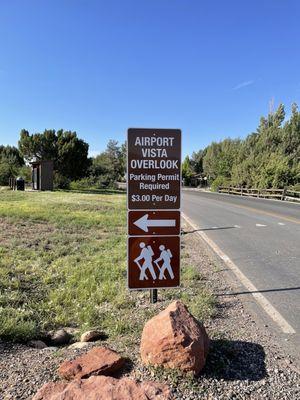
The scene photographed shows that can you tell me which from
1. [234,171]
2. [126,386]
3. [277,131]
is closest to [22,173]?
[234,171]

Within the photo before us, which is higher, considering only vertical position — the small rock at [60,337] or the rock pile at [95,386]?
the rock pile at [95,386]

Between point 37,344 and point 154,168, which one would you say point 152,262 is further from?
point 37,344

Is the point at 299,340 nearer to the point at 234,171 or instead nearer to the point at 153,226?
the point at 153,226

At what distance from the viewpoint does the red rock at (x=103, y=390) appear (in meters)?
3.12

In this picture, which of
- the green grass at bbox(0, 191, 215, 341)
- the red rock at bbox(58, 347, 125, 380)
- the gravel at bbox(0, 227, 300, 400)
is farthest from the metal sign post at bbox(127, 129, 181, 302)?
the red rock at bbox(58, 347, 125, 380)

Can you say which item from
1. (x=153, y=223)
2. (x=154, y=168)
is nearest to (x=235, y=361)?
(x=153, y=223)

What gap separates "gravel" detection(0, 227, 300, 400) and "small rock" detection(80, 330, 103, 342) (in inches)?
11.3

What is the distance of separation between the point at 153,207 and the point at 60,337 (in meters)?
1.96

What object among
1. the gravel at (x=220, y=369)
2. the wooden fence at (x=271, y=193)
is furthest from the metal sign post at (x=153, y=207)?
the wooden fence at (x=271, y=193)

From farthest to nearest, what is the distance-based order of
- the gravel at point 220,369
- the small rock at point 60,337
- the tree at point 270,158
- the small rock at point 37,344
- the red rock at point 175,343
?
the tree at point 270,158 < the small rock at point 60,337 < the small rock at point 37,344 < the red rock at point 175,343 < the gravel at point 220,369

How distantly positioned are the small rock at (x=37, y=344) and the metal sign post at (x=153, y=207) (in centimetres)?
124

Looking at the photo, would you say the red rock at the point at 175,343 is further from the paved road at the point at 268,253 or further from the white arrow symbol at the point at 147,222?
the paved road at the point at 268,253

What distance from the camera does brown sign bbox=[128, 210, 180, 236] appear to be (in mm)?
5453

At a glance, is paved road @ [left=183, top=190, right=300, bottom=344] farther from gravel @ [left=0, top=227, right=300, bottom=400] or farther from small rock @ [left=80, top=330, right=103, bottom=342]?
small rock @ [left=80, top=330, right=103, bottom=342]
